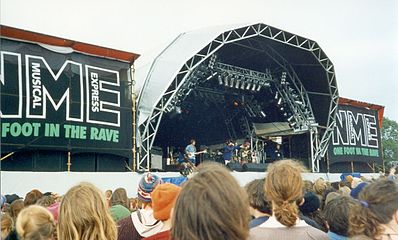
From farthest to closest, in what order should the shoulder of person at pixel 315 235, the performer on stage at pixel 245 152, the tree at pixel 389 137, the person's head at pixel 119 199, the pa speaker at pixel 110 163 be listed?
the tree at pixel 389 137 → the performer on stage at pixel 245 152 → the pa speaker at pixel 110 163 → the person's head at pixel 119 199 → the shoulder of person at pixel 315 235

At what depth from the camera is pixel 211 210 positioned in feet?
3.66

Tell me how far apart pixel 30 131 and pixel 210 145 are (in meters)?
9.11

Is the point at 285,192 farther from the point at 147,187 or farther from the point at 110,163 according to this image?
the point at 110,163

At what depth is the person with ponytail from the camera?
1.91 meters

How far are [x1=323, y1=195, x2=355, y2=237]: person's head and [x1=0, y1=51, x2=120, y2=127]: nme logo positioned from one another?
7.56 meters

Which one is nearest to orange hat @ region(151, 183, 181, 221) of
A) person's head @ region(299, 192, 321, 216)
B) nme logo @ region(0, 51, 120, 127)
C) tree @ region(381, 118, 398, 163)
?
person's head @ region(299, 192, 321, 216)

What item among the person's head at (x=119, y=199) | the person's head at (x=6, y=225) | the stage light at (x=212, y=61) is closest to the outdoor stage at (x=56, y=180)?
the person's head at (x=119, y=199)

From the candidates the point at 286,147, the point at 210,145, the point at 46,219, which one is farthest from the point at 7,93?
the point at 286,147

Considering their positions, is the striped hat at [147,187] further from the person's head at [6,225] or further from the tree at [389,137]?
the tree at [389,137]

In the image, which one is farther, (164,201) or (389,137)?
(389,137)

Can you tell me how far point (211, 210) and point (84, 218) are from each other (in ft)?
2.72

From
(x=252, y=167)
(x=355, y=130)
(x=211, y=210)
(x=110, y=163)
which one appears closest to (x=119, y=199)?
(x=211, y=210)

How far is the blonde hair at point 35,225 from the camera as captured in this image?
5.70ft

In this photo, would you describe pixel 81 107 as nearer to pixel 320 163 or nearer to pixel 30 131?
pixel 30 131
